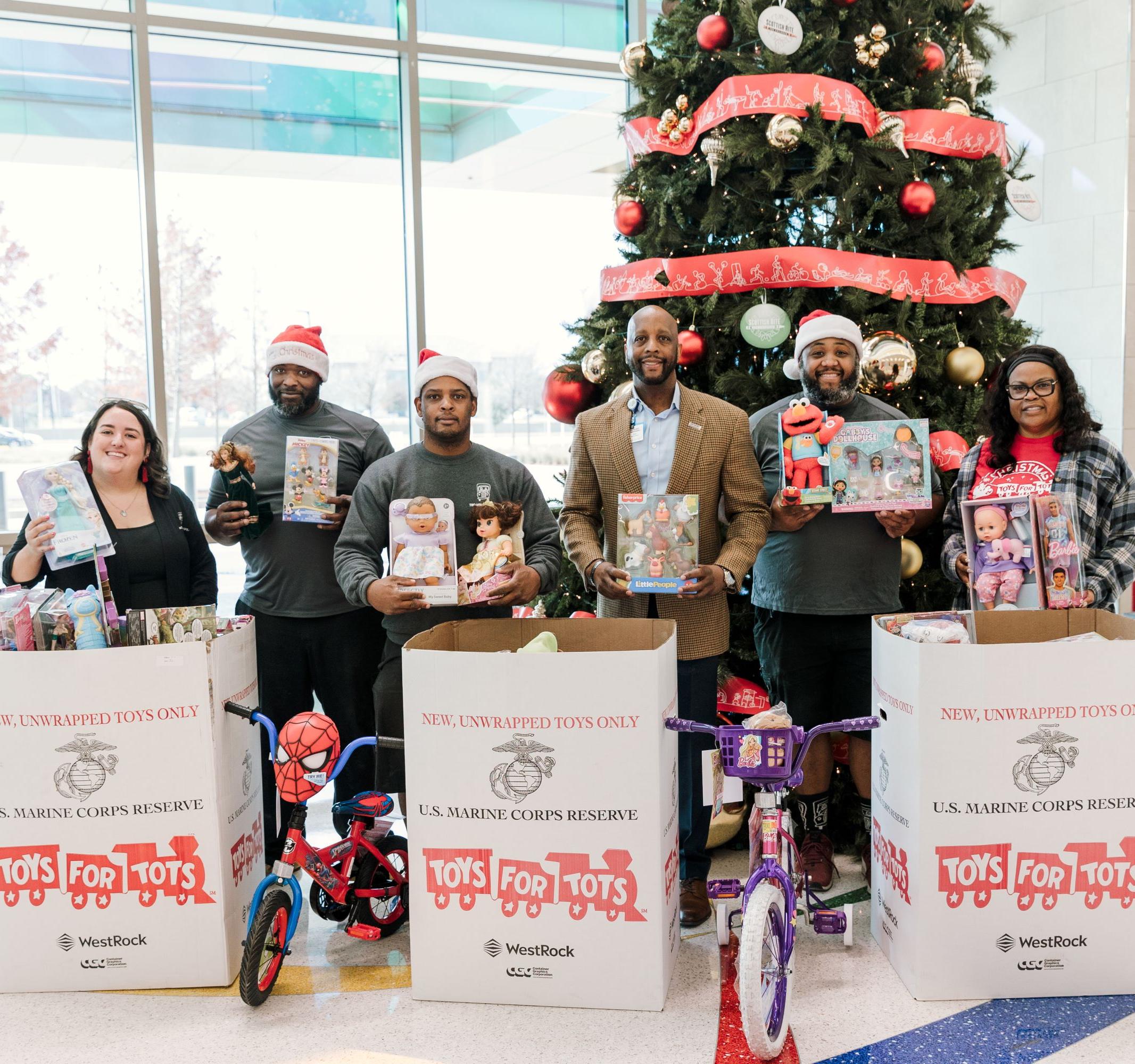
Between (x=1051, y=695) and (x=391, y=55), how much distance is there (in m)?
4.00

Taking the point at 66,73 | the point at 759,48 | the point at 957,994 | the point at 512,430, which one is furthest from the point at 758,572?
the point at 66,73

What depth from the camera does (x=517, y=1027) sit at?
2.38 m

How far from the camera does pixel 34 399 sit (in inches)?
175

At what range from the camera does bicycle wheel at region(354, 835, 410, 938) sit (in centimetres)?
279

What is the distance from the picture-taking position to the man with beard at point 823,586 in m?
2.95

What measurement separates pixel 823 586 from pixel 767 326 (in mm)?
876

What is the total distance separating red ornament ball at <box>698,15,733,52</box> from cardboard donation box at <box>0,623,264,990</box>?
96.2 inches

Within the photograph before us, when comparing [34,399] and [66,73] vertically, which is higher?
[66,73]

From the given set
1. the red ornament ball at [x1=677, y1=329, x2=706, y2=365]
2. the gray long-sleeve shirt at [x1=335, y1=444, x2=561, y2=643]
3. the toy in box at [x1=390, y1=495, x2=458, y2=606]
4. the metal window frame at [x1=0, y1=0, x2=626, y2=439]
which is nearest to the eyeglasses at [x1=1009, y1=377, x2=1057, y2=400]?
the red ornament ball at [x1=677, y1=329, x2=706, y2=365]

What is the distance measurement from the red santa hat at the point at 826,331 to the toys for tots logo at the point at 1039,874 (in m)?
1.39

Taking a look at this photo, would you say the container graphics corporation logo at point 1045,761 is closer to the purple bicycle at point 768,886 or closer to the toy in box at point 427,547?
the purple bicycle at point 768,886

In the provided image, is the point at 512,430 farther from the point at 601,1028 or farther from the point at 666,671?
the point at 601,1028

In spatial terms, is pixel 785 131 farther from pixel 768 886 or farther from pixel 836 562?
pixel 768 886

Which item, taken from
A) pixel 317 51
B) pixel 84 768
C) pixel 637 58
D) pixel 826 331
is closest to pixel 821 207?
pixel 826 331
